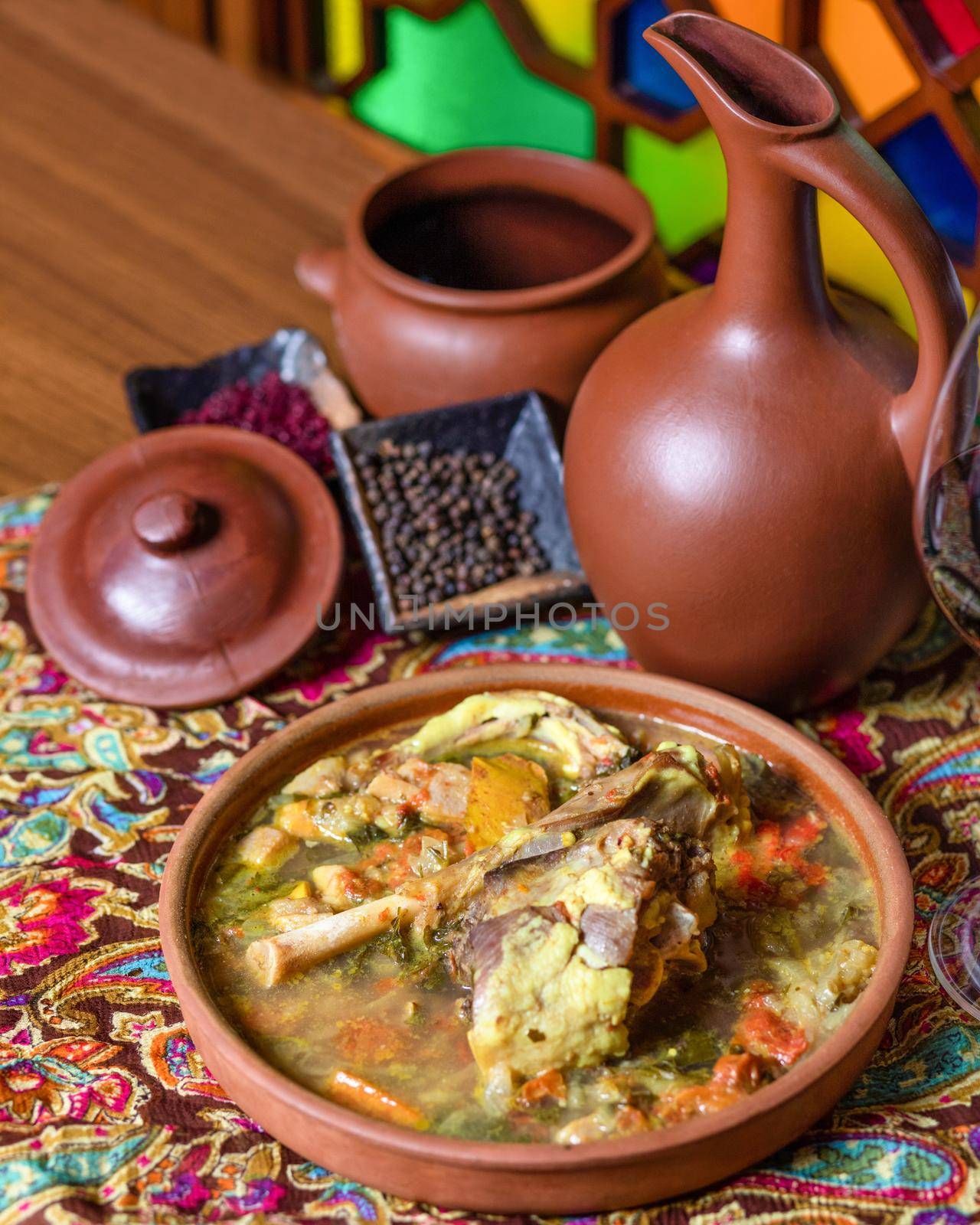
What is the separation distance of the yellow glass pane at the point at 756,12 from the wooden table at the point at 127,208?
33.7 inches

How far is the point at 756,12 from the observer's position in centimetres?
232

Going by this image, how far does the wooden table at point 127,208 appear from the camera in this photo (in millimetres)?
2445

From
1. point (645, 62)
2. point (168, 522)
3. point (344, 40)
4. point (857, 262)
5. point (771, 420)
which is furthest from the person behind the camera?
point (344, 40)

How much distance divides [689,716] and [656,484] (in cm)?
25

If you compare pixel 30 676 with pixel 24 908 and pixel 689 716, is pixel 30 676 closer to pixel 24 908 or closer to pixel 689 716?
pixel 24 908

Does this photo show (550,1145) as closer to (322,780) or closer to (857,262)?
(322,780)

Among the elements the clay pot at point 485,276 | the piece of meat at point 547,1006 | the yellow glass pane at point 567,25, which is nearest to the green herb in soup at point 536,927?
the piece of meat at point 547,1006

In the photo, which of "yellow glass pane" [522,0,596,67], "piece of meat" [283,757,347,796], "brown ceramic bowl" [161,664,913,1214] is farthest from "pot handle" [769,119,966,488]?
"yellow glass pane" [522,0,596,67]

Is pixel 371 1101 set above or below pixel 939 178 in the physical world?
below

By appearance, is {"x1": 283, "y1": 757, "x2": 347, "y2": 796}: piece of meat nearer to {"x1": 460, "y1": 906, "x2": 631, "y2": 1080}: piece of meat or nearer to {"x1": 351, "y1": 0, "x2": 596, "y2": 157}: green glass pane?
{"x1": 460, "y1": 906, "x2": 631, "y2": 1080}: piece of meat

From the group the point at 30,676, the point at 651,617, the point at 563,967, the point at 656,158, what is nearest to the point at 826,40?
the point at 656,158

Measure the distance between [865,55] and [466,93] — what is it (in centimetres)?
95

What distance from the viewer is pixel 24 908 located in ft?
4.86

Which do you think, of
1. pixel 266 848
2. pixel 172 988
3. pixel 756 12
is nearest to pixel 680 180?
pixel 756 12
